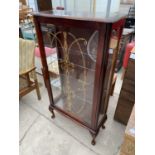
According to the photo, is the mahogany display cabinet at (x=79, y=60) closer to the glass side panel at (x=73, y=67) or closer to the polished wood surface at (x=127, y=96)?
the glass side panel at (x=73, y=67)

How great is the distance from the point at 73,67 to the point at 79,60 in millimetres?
107

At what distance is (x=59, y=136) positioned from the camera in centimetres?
144

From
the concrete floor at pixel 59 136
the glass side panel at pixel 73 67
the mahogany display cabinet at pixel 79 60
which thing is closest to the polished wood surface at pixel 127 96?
the concrete floor at pixel 59 136

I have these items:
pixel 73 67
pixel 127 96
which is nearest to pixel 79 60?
pixel 73 67

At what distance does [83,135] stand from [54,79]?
2.26 ft

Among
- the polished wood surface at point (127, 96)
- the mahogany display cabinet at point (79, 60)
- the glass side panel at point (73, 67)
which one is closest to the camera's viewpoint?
the mahogany display cabinet at point (79, 60)

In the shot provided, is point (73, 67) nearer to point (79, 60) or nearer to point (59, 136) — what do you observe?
point (79, 60)

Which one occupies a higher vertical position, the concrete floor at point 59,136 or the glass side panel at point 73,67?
the glass side panel at point 73,67

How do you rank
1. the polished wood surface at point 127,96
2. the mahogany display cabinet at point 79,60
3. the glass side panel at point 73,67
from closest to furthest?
the mahogany display cabinet at point 79,60 < the glass side panel at point 73,67 < the polished wood surface at point 127,96

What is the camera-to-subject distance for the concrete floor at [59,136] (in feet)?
4.31
